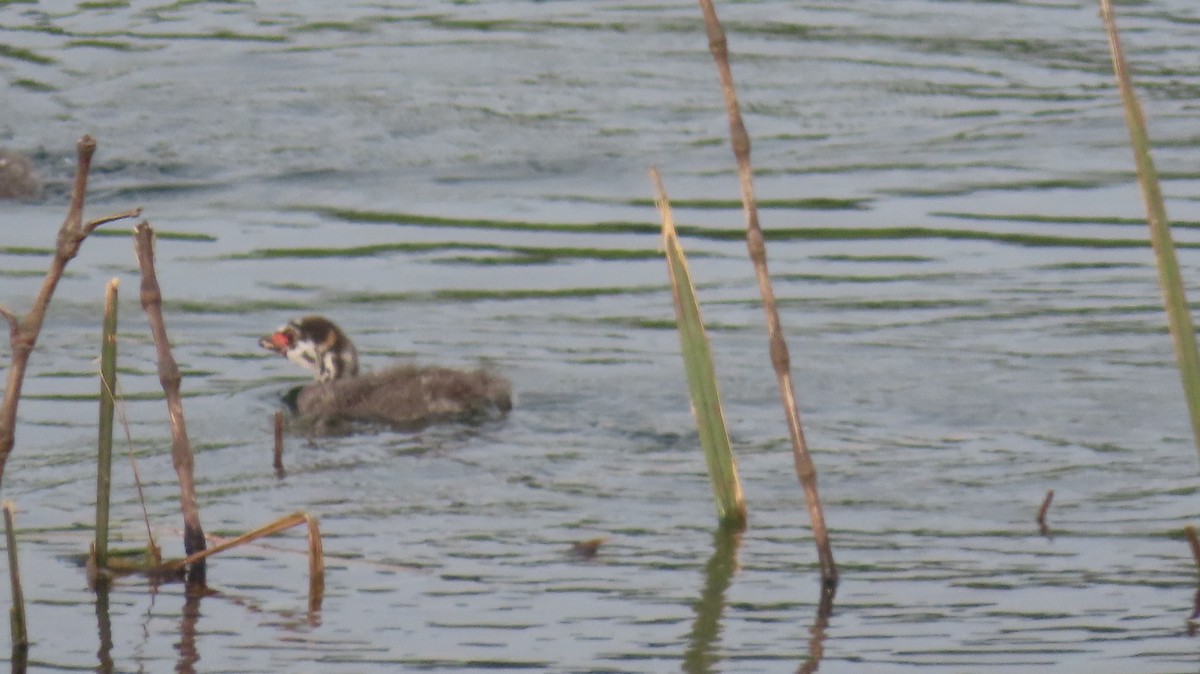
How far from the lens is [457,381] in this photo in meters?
9.16

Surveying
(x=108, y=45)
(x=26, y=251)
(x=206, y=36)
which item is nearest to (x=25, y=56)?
(x=108, y=45)

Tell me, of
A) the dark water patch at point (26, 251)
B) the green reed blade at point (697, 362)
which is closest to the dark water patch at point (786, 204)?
the dark water patch at point (26, 251)

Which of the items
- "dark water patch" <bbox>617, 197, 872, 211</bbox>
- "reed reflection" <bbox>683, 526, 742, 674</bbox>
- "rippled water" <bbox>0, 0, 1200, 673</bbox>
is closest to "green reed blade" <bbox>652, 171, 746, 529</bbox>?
"reed reflection" <bbox>683, 526, 742, 674</bbox>

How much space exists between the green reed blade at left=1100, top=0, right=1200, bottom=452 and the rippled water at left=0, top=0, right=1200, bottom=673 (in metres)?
0.77

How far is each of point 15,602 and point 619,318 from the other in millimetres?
5150

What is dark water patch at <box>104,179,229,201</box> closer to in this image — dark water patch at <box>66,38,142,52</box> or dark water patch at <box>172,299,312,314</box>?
dark water patch at <box>172,299,312,314</box>

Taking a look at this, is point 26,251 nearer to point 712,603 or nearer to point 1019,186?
point 1019,186

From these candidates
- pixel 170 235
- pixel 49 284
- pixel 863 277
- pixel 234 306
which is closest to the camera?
pixel 49 284

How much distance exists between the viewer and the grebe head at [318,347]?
→ 9.76 m

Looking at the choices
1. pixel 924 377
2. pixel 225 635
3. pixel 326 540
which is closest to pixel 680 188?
pixel 924 377

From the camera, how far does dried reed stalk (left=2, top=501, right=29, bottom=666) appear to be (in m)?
5.59

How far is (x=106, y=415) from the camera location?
20.5ft

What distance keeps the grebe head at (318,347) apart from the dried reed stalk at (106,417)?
3311 mm

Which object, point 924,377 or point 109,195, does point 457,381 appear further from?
point 109,195
